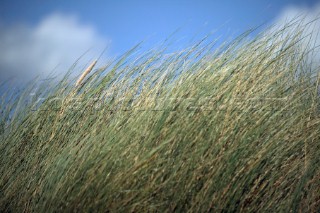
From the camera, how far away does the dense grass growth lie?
61.5 inches

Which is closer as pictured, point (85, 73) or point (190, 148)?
point (190, 148)

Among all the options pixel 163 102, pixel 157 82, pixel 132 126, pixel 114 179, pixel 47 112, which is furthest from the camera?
pixel 47 112

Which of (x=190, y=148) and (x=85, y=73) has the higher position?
(x=85, y=73)

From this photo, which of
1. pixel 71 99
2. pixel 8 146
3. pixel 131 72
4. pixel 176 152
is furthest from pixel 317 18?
pixel 8 146

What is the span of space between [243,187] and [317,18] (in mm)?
1713

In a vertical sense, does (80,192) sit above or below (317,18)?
below

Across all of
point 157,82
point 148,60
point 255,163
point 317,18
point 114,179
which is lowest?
point 114,179

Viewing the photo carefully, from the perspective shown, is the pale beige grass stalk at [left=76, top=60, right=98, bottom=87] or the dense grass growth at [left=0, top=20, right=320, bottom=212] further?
the pale beige grass stalk at [left=76, top=60, right=98, bottom=87]

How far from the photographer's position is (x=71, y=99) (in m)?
2.38

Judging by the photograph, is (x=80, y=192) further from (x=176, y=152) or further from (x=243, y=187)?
(x=243, y=187)

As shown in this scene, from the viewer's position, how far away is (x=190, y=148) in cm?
166

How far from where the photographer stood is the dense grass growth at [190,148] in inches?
61.5

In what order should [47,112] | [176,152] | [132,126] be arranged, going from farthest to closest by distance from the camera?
[47,112], [132,126], [176,152]

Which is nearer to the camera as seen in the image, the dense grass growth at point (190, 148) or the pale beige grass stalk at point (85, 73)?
the dense grass growth at point (190, 148)
